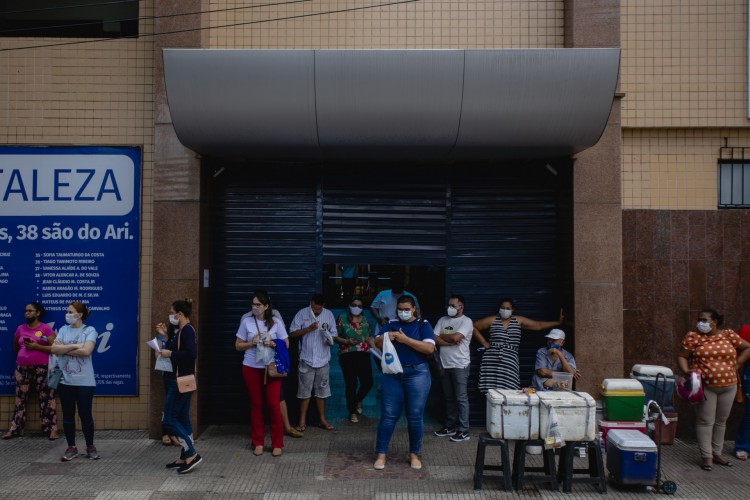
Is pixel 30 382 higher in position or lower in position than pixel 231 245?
lower

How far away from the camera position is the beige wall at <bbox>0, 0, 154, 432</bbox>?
8.77 m

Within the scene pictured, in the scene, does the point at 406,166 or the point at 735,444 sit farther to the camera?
the point at 406,166

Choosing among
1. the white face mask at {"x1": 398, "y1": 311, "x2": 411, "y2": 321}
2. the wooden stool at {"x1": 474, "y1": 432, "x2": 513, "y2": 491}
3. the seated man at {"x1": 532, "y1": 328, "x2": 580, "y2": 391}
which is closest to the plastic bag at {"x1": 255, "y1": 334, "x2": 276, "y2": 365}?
the white face mask at {"x1": 398, "y1": 311, "x2": 411, "y2": 321}

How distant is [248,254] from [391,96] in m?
3.02

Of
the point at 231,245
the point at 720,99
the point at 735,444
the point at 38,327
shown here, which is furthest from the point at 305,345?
the point at 720,99

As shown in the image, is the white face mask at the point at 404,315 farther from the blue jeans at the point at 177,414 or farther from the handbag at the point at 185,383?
the blue jeans at the point at 177,414

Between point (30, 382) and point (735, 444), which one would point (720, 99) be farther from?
point (30, 382)

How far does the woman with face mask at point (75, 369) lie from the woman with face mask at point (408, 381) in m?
3.16

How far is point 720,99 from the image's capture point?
8.80 meters

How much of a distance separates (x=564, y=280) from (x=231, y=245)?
4.46 meters

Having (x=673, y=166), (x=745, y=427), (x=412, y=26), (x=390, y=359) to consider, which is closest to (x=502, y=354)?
(x=390, y=359)

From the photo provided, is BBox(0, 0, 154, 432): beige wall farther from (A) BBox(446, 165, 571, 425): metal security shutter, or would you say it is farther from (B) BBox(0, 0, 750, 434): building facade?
(A) BBox(446, 165, 571, 425): metal security shutter

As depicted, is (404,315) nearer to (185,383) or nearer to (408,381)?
(408,381)

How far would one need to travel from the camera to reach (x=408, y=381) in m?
7.11
